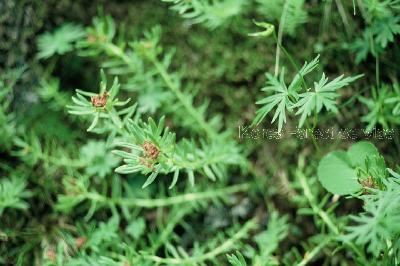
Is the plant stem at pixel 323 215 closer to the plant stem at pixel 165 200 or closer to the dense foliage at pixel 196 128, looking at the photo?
the dense foliage at pixel 196 128

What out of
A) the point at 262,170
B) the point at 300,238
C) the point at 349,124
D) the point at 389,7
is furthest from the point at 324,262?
the point at 389,7

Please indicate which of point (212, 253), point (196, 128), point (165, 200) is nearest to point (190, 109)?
point (196, 128)

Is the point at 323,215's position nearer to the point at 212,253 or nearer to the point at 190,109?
the point at 212,253

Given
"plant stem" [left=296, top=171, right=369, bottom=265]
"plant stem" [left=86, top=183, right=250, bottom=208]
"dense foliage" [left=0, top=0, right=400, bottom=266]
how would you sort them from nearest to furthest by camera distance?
"plant stem" [left=296, top=171, right=369, bottom=265], "dense foliage" [left=0, top=0, right=400, bottom=266], "plant stem" [left=86, top=183, right=250, bottom=208]

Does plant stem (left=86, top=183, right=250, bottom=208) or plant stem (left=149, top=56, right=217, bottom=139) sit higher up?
plant stem (left=149, top=56, right=217, bottom=139)

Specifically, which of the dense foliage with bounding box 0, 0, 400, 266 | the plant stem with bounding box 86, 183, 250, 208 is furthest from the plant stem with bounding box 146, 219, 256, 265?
the plant stem with bounding box 86, 183, 250, 208

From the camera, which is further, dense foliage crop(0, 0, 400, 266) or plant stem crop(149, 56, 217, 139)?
plant stem crop(149, 56, 217, 139)

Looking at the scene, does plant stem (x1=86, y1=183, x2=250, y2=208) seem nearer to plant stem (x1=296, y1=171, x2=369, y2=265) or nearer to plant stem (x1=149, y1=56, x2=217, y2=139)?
plant stem (x1=149, y1=56, x2=217, y2=139)

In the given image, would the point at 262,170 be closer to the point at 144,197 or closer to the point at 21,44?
the point at 144,197

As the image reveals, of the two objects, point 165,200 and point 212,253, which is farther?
point 165,200
